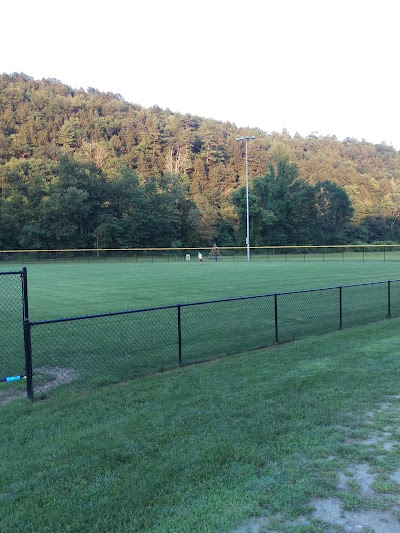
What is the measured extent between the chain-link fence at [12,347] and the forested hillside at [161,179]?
55.1 metres

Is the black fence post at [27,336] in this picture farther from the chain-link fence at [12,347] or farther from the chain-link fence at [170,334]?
the chain-link fence at [170,334]

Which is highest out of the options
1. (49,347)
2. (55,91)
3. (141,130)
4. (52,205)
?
(55,91)

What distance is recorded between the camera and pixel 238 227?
81.3 m

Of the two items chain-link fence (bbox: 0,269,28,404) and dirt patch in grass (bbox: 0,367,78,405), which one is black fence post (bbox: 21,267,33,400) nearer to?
chain-link fence (bbox: 0,269,28,404)

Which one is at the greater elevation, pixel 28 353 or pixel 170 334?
pixel 28 353

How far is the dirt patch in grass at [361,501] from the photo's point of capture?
307 cm

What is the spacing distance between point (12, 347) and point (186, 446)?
21.6 ft

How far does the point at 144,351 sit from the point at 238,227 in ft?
240

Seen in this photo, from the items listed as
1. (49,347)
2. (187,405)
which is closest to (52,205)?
(49,347)

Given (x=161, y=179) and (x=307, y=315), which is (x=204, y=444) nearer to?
(x=307, y=315)

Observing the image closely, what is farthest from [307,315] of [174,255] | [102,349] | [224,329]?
[174,255]

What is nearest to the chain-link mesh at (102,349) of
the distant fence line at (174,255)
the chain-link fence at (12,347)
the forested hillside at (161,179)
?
the chain-link fence at (12,347)

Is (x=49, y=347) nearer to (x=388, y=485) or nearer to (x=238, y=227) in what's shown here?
(x=388, y=485)

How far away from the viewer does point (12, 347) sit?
32.0ft
